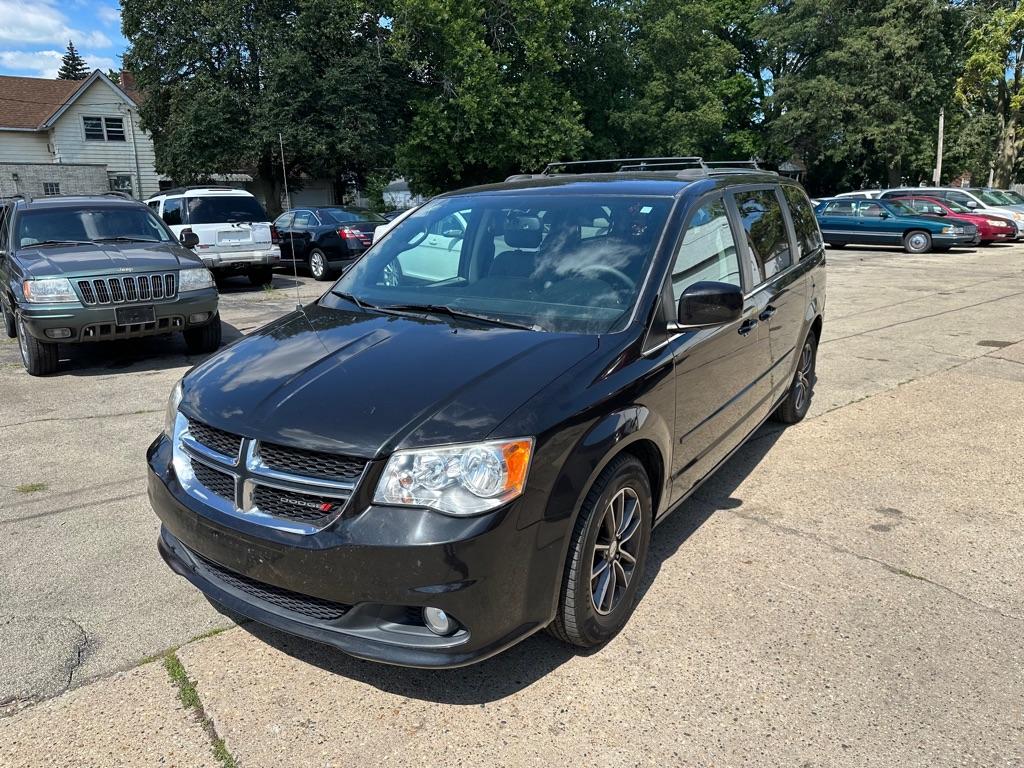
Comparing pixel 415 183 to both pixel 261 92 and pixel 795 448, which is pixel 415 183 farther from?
pixel 795 448

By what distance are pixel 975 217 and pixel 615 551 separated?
23.2 meters

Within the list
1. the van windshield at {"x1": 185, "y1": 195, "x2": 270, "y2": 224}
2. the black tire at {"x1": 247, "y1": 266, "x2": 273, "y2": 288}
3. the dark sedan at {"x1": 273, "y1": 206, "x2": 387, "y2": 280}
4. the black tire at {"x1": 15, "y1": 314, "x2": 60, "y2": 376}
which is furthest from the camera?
the dark sedan at {"x1": 273, "y1": 206, "x2": 387, "y2": 280}

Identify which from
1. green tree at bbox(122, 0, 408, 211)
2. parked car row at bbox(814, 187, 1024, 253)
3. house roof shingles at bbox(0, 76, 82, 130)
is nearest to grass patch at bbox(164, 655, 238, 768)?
parked car row at bbox(814, 187, 1024, 253)

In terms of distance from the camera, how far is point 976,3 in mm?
38312

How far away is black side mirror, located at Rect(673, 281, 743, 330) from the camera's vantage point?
3248 mm

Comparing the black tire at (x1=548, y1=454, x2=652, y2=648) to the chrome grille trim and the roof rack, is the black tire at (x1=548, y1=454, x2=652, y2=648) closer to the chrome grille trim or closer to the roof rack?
the chrome grille trim

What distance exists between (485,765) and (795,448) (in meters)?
3.74

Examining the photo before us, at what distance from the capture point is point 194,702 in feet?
9.02

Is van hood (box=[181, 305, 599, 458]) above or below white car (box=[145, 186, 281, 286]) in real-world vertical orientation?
below

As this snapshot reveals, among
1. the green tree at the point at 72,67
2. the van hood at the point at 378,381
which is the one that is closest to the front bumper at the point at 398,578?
the van hood at the point at 378,381

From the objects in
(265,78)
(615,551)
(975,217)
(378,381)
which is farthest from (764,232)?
(265,78)

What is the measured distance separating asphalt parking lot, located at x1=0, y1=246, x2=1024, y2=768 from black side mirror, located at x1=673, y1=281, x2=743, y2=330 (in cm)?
122

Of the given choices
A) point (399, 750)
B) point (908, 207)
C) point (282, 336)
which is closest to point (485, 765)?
point (399, 750)

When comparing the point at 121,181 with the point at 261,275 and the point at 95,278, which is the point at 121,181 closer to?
the point at 261,275
